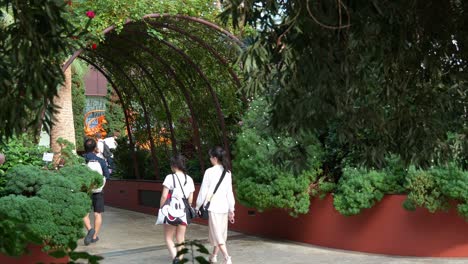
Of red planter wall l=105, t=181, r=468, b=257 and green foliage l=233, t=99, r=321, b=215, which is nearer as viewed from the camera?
red planter wall l=105, t=181, r=468, b=257

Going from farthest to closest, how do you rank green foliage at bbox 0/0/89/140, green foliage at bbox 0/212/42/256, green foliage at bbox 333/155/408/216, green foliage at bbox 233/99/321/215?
green foliage at bbox 233/99/321/215, green foliage at bbox 333/155/408/216, green foliage at bbox 0/0/89/140, green foliage at bbox 0/212/42/256

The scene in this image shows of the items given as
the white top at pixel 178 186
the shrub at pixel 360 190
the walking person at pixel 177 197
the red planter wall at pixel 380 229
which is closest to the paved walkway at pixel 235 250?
the red planter wall at pixel 380 229

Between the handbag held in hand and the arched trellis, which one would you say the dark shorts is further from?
the arched trellis

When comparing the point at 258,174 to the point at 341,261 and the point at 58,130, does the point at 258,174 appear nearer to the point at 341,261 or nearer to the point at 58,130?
the point at 341,261

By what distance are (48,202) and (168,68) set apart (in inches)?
268

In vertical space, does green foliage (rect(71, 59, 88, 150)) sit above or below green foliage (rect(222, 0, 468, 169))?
above

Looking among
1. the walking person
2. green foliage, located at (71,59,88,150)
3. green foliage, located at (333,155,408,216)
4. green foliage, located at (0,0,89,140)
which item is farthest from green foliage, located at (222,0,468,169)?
green foliage, located at (71,59,88,150)

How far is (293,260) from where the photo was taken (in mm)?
11164

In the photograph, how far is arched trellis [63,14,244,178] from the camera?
13797 mm

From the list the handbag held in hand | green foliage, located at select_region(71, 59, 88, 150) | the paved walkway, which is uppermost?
green foliage, located at select_region(71, 59, 88, 150)

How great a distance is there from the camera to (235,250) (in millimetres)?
12117

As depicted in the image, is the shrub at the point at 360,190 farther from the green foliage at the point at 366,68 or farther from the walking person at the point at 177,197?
the green foliage at the point at 366,68

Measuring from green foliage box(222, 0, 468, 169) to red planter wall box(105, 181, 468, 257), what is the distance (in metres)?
4.67

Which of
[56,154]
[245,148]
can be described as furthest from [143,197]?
[56,154]
